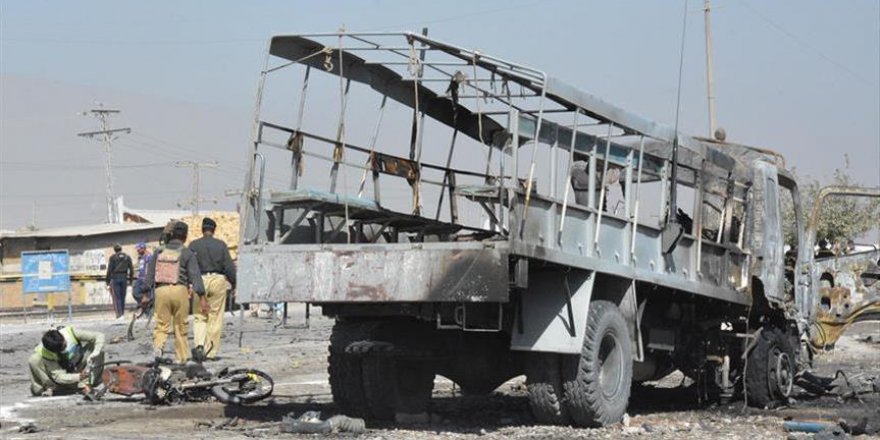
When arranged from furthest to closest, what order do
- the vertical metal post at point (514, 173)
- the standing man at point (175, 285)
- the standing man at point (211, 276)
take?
the standing man at point (211, 276), the standing man at point (175, 285), the vertical metal post at point (514, 173)

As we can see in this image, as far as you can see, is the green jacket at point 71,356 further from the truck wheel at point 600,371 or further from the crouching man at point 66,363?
the truck wheel at point 600,371

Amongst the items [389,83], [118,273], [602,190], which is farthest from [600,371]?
[118,273]

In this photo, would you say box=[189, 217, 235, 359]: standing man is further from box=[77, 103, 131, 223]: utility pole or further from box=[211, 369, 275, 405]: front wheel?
box=[77, 103, 131, 223]: utility pole

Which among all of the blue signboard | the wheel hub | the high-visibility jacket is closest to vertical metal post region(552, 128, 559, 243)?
the wheel hub

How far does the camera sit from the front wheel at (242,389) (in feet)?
40.1

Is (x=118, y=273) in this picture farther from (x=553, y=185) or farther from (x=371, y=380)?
(x=553, y=185)

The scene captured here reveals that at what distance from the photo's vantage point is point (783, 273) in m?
14.3

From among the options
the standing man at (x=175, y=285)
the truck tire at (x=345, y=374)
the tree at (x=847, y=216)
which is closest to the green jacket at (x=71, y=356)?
the standing man at (x=175, y=285)

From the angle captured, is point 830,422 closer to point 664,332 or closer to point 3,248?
point 664,332

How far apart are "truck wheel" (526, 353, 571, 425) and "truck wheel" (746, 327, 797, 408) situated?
149 inches

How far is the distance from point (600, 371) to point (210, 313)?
6474 mm

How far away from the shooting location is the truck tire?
11.3 m

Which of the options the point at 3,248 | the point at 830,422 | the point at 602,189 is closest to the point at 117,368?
the point at 602,189

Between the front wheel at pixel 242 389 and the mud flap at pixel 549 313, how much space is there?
10.7ft
